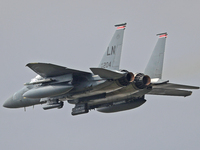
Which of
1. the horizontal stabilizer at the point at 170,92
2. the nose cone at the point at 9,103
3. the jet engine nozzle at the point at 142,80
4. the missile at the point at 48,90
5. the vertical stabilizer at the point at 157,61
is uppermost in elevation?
the vertical stabilizer at the point at 157,61

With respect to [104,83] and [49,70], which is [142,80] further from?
[49,70]

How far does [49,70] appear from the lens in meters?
Answer: 28.2

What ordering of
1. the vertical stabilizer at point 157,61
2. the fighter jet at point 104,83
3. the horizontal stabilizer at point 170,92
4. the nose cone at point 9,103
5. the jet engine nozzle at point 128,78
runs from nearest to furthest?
1. the jet engine nozzle at point 128,78
2. the fighter jet at point 104,83
3. the vertical stabilizer at point 157,61
4. the horizontal stabilizer at point 170,92
5. the nose cone at point 9,103

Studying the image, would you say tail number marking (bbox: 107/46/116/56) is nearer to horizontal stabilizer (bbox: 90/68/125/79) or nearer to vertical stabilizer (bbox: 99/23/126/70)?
vertical stabilizer (bbox: 99/23/126/70)

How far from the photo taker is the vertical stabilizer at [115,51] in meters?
28.3

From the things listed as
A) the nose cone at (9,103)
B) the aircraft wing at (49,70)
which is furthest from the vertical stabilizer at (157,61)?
the nose cone at (9,103)

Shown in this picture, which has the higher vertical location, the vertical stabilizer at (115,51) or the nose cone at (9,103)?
the vertical stabilizer at (115,51)

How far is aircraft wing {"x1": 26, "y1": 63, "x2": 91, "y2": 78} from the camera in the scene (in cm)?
2734

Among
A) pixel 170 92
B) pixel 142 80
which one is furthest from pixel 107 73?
pixel 170 92

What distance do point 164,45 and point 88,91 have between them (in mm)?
5735

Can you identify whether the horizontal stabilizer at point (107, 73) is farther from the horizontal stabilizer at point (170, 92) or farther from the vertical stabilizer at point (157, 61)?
the horizontal stabilizer at point (170, 92)

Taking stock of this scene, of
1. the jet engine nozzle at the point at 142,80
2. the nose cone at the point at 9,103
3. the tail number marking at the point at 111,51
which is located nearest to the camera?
the jet engine nozzle at the point at 142,80

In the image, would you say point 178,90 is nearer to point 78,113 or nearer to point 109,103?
point 109,103

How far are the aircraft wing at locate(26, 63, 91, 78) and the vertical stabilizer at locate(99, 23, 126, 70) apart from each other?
4.38ft
